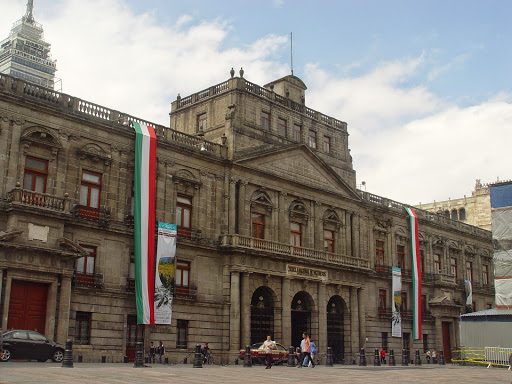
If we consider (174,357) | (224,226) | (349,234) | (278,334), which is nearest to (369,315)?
(349,234)

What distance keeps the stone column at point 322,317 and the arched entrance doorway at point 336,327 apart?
1.59 meters

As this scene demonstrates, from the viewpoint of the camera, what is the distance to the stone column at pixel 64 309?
3044 centimetres

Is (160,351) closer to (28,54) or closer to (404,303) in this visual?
(404,303)

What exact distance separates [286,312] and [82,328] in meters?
14.2

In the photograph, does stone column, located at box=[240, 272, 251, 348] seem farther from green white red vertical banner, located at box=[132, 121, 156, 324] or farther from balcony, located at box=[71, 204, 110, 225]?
balcony, located at box=[71, 204, 110, 225]

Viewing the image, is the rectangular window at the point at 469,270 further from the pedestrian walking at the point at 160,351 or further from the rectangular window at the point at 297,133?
the pedestrian walking at the point at 160,351

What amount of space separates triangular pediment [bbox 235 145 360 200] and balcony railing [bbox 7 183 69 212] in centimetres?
1328

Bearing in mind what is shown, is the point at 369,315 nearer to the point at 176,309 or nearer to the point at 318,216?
the point at 318,216

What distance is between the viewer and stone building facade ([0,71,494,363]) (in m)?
31.1

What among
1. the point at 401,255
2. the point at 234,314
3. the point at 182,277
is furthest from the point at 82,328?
the point at 401,255

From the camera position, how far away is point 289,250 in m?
42.6

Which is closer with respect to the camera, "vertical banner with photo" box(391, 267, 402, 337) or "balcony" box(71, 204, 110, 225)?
"balcony" box(71, 204, 110, 225)

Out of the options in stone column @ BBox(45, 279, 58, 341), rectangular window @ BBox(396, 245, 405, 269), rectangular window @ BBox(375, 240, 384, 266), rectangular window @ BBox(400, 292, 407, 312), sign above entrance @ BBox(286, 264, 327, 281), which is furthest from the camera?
rectangular window @ BBox(396, 245, 405, 269)

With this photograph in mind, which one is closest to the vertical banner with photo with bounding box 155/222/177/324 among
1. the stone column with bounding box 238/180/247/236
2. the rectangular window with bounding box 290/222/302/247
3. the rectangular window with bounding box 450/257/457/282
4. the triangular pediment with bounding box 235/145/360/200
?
the stone column with bounding box 238/180/247/236
